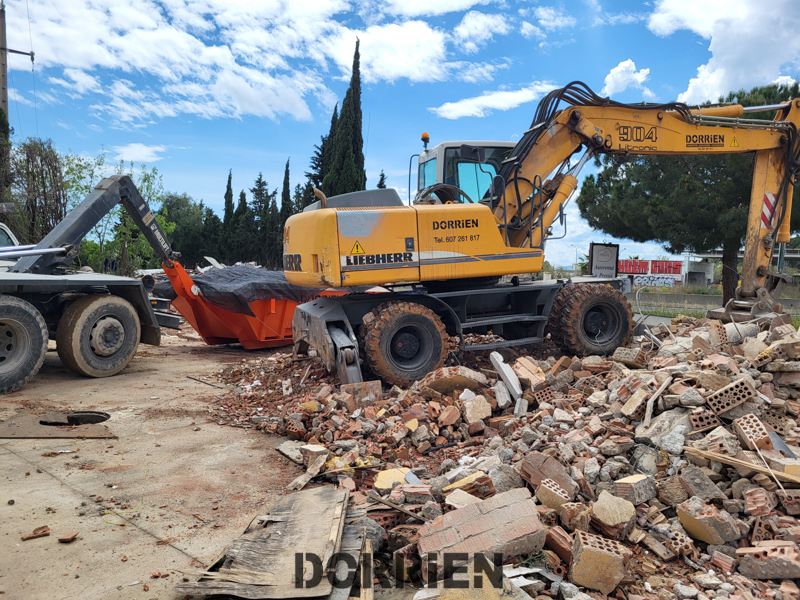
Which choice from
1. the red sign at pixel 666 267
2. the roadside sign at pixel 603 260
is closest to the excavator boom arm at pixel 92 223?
the roadside sign at pixel 603 260

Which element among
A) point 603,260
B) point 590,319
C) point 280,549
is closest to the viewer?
point 280,549

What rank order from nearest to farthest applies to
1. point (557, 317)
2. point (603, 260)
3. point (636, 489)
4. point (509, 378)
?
point (636, 489), point (509, 378), point (557, 317), point (603, 260)

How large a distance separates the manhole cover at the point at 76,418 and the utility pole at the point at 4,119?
12418 millimetres

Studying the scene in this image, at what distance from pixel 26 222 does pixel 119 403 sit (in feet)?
38.3

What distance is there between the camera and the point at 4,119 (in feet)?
56.0

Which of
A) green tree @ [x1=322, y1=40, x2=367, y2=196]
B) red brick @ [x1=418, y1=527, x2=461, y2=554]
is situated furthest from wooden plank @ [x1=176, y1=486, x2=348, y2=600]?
green tree @ [x1=322, y1=40, x2=367, y2=196]

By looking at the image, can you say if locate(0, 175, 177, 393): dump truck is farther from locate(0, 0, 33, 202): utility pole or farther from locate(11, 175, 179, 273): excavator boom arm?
locate(0, 0, 33, 202): utility pole

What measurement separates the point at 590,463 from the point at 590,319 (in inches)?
186

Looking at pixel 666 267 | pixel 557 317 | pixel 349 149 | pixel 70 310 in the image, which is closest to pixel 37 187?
pixel 70 310

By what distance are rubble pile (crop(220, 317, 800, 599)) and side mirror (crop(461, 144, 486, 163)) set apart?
327cm

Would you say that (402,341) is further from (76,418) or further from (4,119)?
(4,119)

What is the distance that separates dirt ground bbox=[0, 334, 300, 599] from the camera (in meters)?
3.32

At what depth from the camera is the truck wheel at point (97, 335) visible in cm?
822

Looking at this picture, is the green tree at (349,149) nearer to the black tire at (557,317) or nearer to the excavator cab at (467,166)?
the excavator cab at (467,166)
